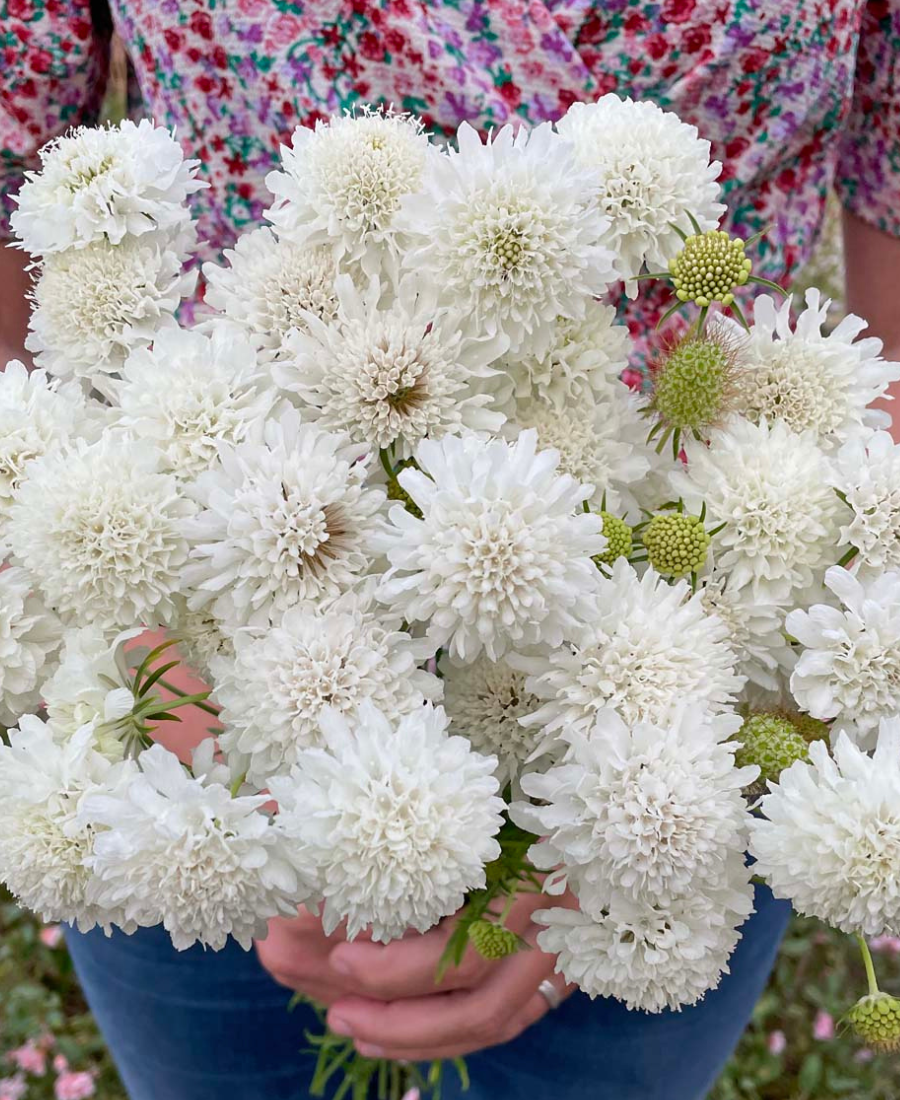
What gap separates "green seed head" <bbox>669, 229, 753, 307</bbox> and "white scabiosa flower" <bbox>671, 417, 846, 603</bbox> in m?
0.06

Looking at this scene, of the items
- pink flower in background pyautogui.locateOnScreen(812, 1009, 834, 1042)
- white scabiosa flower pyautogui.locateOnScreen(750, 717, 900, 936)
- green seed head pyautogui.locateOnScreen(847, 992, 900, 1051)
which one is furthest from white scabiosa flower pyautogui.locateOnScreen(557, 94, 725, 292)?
pink flower in background pyautogui.locateOnScreen(812, 1009, 834, 1042)

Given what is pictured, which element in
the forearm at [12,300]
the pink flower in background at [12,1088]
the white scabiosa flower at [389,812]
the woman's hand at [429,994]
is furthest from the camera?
the pink flower in background at [12,1088]

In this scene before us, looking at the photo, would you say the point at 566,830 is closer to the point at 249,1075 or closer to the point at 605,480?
the point at 605,480

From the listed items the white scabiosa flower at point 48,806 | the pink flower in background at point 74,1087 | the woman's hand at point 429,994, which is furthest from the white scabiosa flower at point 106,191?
the pink flower in background at point 74,1087

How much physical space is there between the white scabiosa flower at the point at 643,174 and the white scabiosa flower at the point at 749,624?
0.15m

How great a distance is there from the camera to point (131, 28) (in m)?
0.83

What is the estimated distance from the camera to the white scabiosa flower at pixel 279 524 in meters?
0.44

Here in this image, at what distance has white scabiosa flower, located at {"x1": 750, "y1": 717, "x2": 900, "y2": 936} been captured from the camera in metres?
0.44

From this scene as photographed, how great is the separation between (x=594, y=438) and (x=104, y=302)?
0.23 m

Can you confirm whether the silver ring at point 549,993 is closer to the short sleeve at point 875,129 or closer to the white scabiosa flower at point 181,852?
the white scabiosa flower at point 181,852

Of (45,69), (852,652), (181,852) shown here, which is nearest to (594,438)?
(852,652)

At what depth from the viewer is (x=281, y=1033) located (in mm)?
991

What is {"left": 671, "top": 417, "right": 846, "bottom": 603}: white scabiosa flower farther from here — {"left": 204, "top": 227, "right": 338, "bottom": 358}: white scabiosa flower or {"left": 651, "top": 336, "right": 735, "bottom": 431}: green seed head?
{"left": 204, "top": 227, "right": 338, "bottom": 358}: white scabiosa flower

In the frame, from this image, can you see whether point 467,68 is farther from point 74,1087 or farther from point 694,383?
point 74,1087
